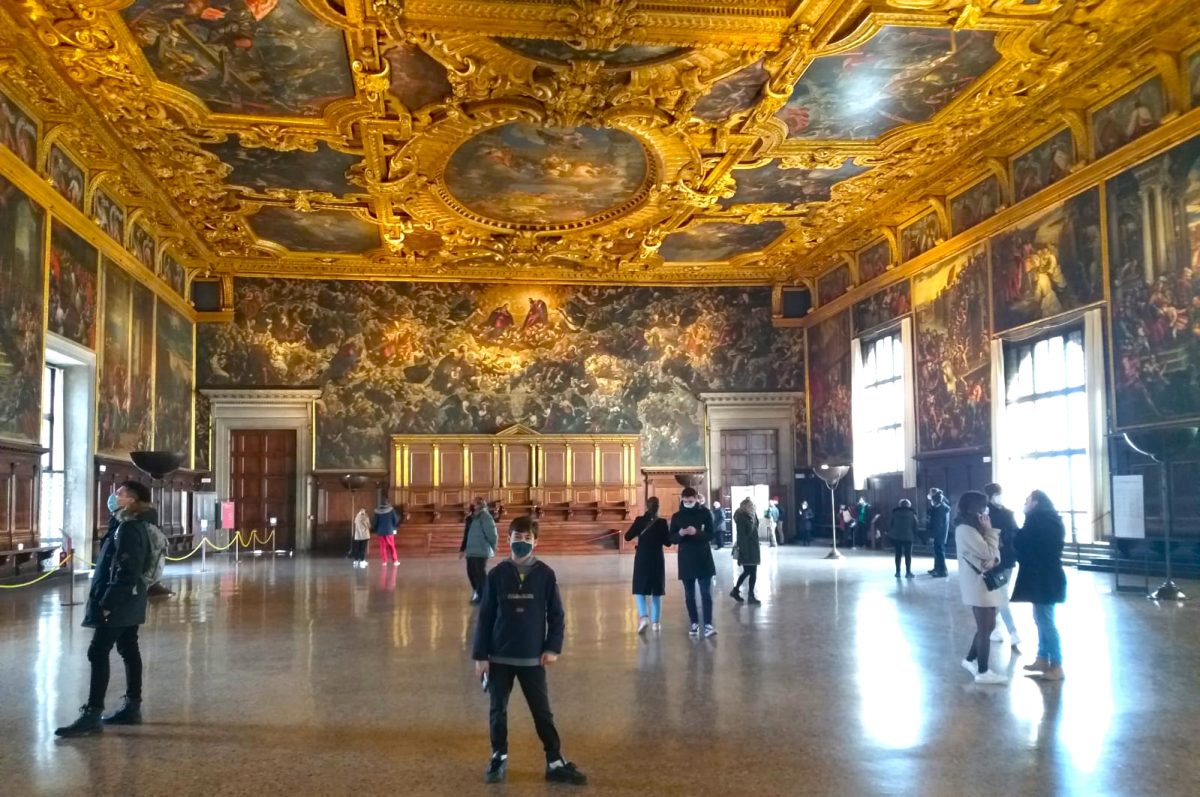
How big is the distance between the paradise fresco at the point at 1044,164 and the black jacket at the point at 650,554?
11.6 m

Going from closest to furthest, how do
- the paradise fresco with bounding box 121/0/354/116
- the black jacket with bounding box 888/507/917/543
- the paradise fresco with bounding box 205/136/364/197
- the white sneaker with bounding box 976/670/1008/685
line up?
the white sneaker with bounding box 976/670/1008/685 < the paradise fresco with bounding box 121/0/354/116 < the black jacket with bounding box 888/507/917/543 < the paradise fresco with bounding box 205/136/364/197

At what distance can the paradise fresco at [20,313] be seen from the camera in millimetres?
14625

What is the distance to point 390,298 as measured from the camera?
28125mm

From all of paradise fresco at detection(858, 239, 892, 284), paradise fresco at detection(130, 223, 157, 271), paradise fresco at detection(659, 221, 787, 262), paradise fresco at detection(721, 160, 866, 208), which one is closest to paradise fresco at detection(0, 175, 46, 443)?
paradise fresco at detection(130, 223, 157, 271)

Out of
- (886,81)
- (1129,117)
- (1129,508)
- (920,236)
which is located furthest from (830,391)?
(1129,508)

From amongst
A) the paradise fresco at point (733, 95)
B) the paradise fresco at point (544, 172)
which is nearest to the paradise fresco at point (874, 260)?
the paradise fresco at point (544, 172)

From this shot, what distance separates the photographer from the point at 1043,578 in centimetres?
728

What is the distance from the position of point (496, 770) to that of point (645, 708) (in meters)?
1.73

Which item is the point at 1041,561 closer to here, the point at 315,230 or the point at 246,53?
the point at 246,53

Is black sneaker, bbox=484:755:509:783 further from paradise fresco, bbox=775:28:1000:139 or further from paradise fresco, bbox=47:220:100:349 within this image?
paradise fresco, bbox=47:220:100:349

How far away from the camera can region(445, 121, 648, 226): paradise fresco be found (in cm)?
1820

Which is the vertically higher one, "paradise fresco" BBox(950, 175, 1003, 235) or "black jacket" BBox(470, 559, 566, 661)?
"paradise fresco" BBox(950, 175, 1003, 235)

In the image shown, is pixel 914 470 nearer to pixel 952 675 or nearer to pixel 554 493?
pixel 554 493

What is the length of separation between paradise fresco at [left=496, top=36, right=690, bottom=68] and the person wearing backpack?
32.9 ft
